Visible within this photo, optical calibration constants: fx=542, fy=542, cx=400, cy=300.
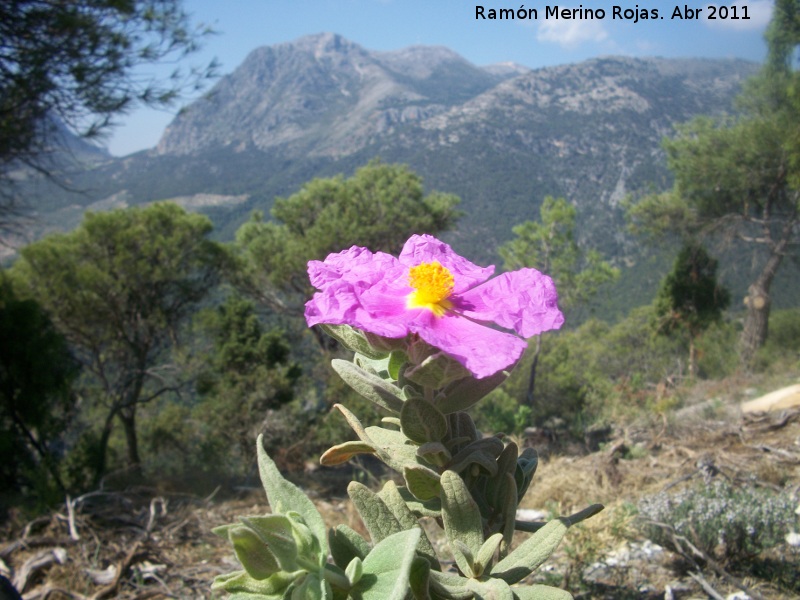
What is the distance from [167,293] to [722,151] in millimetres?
12644

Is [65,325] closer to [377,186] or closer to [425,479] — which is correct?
[377,186]

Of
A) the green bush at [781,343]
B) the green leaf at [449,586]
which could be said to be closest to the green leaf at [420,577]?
the green leaf at [449,586]

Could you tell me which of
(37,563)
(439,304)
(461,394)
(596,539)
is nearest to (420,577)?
(461,394)

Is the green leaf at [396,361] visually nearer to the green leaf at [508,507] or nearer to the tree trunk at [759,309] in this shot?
the green leaf at [508,507]

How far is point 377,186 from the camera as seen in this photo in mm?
13055

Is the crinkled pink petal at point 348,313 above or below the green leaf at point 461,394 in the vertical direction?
above

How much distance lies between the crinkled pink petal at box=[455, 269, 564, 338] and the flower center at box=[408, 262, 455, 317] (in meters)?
0.04

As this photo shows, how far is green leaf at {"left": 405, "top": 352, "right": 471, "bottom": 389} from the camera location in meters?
0.65

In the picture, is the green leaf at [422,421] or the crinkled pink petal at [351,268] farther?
the crinkled pink petal at [351,268]

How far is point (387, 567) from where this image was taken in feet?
2.21

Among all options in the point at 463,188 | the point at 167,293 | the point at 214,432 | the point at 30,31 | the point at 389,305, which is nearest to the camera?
the point at 389,305

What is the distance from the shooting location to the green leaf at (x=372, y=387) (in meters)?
0.78

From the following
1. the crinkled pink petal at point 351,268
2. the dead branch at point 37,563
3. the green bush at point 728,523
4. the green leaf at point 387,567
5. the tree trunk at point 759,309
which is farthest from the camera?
the tree trunk at point 759,309

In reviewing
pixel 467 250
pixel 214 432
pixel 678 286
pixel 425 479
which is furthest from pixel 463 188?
pixel 425 479
